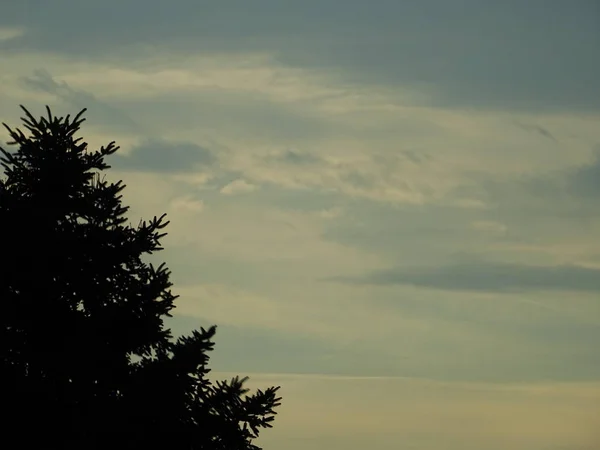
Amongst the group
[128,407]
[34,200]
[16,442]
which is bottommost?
[16,442]

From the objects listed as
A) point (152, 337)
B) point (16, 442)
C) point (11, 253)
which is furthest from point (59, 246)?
point (16, 442)

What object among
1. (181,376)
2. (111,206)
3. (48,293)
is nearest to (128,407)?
(181,376)

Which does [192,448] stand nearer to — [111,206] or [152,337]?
[152,337]

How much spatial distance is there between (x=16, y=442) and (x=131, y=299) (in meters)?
4.15

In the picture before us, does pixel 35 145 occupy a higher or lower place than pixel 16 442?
higher

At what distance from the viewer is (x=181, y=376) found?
25.0m

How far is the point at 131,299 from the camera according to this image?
25781 mm

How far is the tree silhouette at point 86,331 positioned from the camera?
23.9 meters

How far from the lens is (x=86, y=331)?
→ 2506 centimetres

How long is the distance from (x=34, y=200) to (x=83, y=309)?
9.17 feet

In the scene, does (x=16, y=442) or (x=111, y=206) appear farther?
(x=111, y=206)

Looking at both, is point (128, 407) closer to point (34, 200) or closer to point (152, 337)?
point (152, 337)

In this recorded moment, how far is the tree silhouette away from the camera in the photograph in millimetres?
23922

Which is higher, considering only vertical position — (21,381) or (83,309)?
(83,309)
